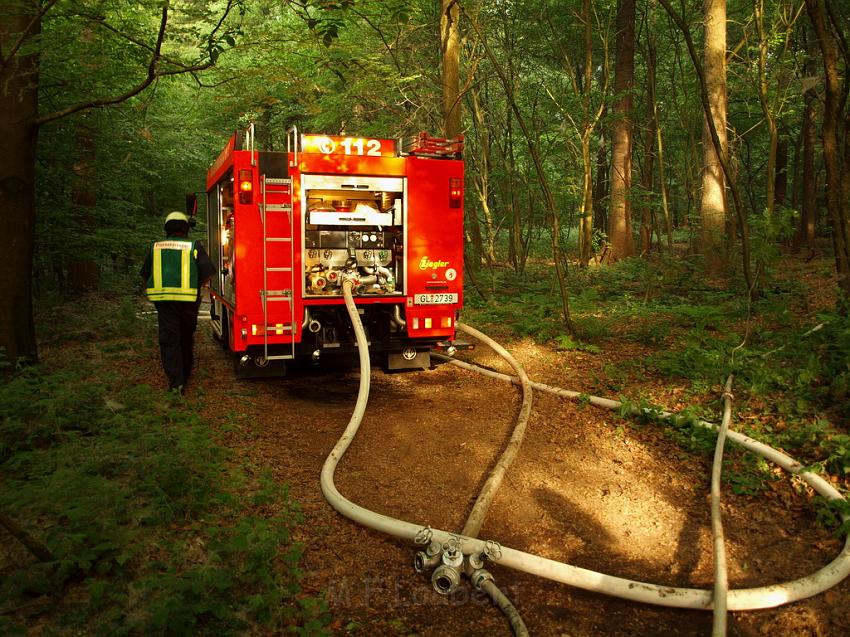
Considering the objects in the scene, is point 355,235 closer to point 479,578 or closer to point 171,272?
point 171,272

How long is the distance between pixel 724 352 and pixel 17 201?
753 centimetres

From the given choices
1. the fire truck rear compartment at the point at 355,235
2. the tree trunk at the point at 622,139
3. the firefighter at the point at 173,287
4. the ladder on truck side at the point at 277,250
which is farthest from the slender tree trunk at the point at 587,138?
the firefighter at the point at 173,287

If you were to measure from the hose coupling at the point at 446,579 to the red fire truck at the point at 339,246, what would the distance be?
14.9ft

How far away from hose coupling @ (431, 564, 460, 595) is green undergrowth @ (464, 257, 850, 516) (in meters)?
2.38

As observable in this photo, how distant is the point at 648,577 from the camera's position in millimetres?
3652

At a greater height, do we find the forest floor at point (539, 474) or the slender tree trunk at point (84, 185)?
the slender tree trunk at point (84, 185)

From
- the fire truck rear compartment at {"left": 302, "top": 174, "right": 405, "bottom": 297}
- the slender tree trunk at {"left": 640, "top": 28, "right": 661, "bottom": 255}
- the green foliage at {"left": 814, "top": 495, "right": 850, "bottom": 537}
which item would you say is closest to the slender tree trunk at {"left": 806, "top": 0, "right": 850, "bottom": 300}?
the green foliage at {"left": 814, "top": 495, "right": 850, "bottom": 537}

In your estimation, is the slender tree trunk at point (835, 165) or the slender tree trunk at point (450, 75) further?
the slender tree trunk at point (450, 75)

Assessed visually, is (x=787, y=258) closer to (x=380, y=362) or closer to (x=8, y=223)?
(x=380, y=362)

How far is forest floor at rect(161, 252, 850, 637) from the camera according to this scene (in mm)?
3244

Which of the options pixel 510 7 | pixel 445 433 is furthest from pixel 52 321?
pixel 510 7

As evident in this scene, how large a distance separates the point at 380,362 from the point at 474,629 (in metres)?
6.25

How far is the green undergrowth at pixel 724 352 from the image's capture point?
16.1 ft

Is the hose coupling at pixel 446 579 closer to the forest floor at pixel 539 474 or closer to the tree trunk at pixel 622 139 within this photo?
the forest floor at pixel 539 474
